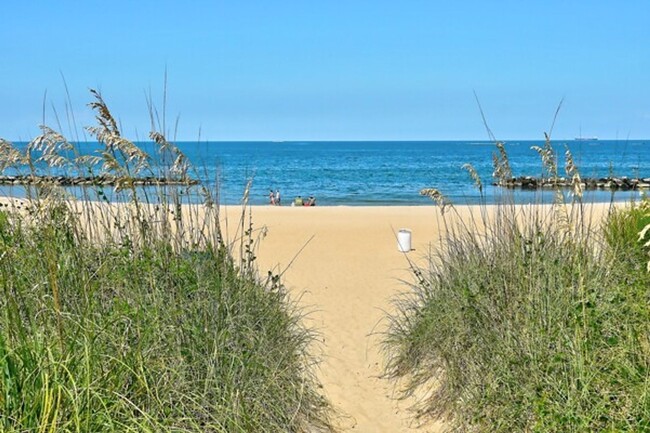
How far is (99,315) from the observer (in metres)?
3.63

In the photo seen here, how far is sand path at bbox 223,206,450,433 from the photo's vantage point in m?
4.95

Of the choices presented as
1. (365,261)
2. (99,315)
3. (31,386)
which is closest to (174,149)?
(99,315)

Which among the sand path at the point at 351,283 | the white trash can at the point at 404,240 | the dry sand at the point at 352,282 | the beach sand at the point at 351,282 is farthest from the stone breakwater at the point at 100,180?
the white trash can at the point at 404,240

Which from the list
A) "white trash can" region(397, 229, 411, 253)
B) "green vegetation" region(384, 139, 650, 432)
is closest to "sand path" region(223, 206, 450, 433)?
"white trash can" region(397, 229, 411, 253)

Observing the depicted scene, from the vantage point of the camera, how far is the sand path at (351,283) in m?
4.95

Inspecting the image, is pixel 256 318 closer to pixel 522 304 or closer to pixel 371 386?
pixel 371 386

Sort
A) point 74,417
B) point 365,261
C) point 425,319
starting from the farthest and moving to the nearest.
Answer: point 365,261, point 425,319, point 74,417

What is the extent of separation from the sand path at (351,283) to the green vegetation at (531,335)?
10.0 inches

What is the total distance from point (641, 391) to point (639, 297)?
88 cm

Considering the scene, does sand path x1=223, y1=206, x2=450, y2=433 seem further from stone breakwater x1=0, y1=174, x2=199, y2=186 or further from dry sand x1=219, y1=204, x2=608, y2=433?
stone breakwater x1=0, y1=174, x2=199, y2=186

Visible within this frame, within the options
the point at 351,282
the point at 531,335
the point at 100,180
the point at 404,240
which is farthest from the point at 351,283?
the point at 531,335

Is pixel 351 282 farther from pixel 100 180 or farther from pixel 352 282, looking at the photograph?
pixel 100 180

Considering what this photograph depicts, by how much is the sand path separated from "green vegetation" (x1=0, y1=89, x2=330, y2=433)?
1.35ft

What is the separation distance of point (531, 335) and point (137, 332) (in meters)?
2.07
